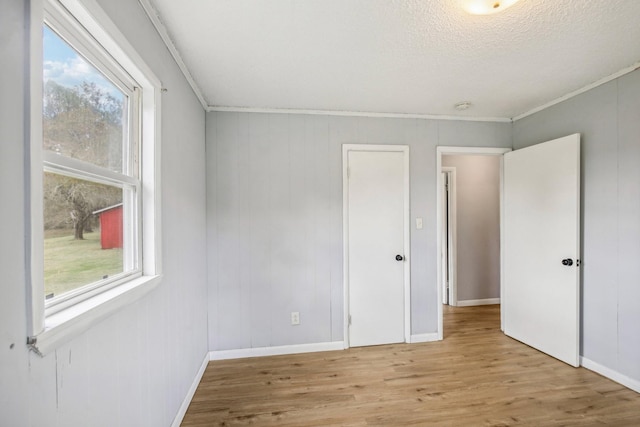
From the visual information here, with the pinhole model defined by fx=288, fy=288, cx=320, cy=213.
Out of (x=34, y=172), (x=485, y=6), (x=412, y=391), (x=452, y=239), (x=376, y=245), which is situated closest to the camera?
(x=34, y=172)

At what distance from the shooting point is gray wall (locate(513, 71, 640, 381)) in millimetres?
2162

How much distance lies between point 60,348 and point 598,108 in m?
3.67

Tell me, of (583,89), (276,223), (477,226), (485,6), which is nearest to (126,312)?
(276,223)

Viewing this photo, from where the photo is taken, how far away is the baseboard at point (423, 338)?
3045mm

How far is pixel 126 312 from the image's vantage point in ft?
4.10

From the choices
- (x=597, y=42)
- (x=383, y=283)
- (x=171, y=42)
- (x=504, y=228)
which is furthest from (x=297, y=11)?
A: (x=504, y=228)

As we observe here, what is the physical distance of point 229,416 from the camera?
1.95 m

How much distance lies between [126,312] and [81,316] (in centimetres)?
35

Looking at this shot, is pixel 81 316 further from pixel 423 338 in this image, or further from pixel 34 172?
pixel 423 338

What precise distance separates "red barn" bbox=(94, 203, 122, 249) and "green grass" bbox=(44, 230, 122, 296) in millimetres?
32

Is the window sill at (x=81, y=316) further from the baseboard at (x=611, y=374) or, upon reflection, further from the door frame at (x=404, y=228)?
the baseboard at (x=611, y=374)

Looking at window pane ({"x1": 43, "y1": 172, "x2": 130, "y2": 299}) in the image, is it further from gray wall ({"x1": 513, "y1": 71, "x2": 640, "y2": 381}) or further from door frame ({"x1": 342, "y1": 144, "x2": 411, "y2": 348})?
gray wall ({"x1": 513, "y1": 71, "x2": 640, "y2": 381})

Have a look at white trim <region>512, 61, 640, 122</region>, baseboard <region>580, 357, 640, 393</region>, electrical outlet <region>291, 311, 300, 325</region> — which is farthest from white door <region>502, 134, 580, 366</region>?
electrical outlet <region>291, 311, 300, 325</region>

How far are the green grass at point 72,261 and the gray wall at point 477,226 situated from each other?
166 inches
